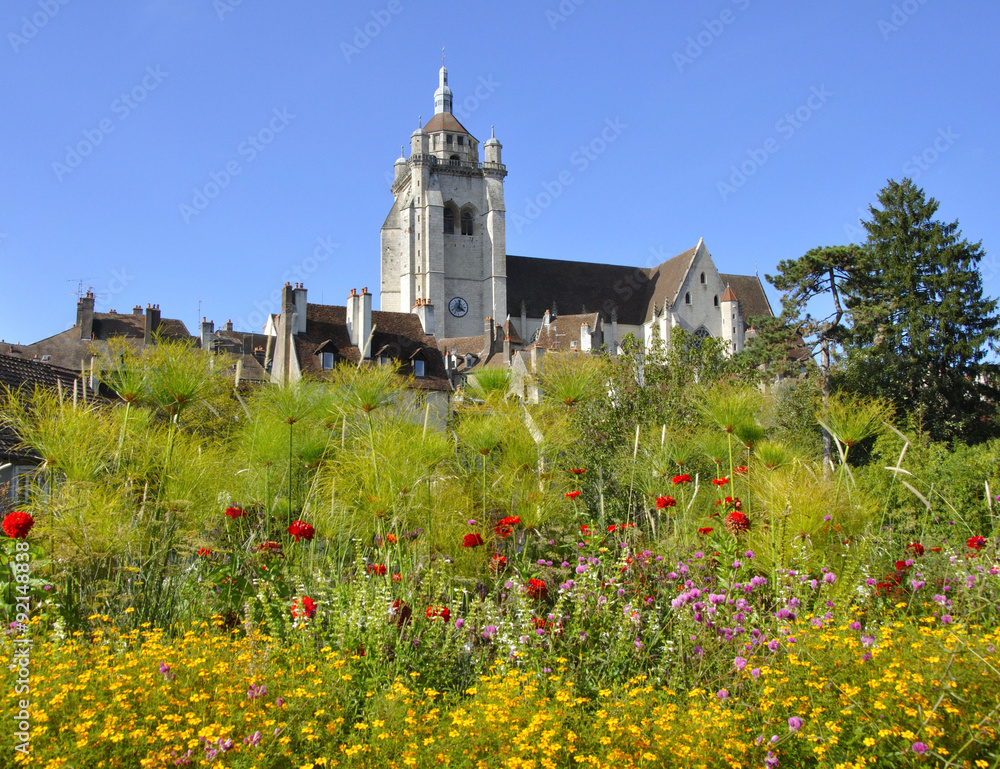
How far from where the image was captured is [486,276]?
5947 centimetres

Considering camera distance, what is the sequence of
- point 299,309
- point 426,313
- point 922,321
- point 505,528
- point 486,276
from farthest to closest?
1. point 486,276
2. point 426,313
3. point 299,309
4. point 922,321
5. point 505,528

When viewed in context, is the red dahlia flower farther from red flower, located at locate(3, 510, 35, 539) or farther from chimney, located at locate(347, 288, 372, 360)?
chimney, located at locate(347, 288, 372, 360)

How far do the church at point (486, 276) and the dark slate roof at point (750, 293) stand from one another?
0.24 metres

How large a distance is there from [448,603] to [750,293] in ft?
211

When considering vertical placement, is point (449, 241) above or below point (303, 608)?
above

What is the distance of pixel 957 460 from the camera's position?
17.3m

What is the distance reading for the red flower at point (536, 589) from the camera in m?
4.58

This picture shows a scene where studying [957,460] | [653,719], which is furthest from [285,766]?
[957,460]

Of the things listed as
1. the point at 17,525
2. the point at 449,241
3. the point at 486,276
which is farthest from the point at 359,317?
the point at 17,525

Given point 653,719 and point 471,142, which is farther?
point 471,142

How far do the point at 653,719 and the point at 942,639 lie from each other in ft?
5.37

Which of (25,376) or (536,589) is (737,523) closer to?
(536,589)

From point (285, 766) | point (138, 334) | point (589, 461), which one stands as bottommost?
point (285, 766)

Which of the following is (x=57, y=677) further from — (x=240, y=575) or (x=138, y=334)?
(x=138, y=334)
